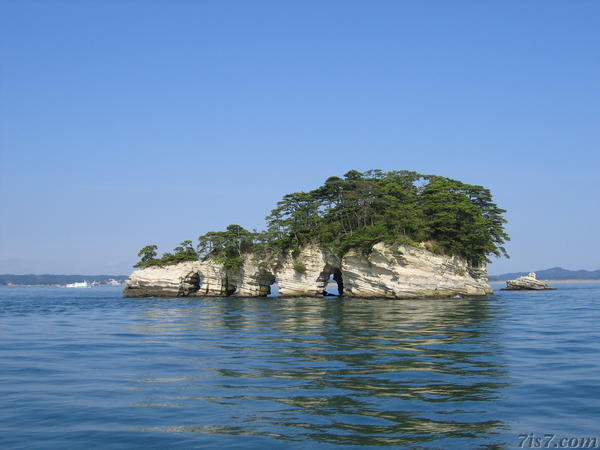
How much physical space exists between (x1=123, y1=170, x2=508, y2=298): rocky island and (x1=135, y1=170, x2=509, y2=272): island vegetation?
0.41ft

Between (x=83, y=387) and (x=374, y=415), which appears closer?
(x=374, y=415)

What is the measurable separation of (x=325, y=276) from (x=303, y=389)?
50.0m

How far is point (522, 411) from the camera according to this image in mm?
9188

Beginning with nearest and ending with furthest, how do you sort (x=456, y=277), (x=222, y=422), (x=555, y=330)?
1. (x=222, y=422)
2. (x=555, y=330)
3. (x=456, y=277)

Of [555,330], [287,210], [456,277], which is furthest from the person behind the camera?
[287,210]

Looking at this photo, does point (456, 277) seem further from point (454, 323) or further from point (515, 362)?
point (515, 362)

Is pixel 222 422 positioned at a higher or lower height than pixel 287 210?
lower

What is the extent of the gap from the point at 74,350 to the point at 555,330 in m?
19.9

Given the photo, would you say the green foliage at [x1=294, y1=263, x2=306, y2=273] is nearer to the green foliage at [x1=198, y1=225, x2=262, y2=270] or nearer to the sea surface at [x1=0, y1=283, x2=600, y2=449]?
the green foliage at [x1=198, y1=225, x2=262, y2=270]

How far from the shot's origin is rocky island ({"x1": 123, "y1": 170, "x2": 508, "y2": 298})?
51.0 metres

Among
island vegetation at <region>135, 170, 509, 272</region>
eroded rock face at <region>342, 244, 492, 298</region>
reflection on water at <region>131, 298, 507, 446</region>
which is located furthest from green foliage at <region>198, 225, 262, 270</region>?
reflection on water at <region>131, 298, 507, 446</region>

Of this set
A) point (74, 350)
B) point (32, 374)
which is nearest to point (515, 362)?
point (32, 374)

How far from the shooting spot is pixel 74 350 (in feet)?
58.1

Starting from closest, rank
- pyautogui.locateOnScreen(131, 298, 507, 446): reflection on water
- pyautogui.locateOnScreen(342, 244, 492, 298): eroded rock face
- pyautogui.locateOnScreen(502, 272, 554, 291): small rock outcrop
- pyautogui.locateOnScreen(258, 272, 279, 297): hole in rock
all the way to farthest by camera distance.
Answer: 1. pyautogui.locateOnScreen(131, 298, 507, 446): reflection on water
2. pyautogui.locateOnScreen(342, 244, 492, 298): eroded rock face
3. pyautogui.locateOnScreen(258, 272, 279, 297): hole in rock
4. pyautogui.locateOnScreen(502, 272, 554, 291): small rock outcrop
